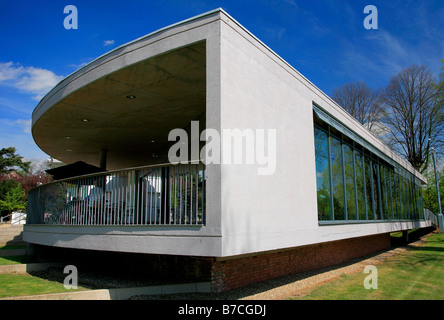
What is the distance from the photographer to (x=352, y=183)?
11.0m

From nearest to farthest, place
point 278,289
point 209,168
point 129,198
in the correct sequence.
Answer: point 209,168 → point 129,198 → point 278,289

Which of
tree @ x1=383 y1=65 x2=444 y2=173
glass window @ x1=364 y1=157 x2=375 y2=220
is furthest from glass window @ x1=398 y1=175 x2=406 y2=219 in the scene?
tree @ x1=383 y1=65 x2=444 y2=173

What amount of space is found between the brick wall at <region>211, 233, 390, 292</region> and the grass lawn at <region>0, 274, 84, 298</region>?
9.82ft

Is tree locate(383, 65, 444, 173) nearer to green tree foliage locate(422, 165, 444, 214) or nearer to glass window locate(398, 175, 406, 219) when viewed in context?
green tree foliage locate(422, 165, 444, 214)

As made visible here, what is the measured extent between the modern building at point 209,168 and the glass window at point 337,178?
3 centimetres

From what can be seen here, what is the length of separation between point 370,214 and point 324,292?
6.57 metres

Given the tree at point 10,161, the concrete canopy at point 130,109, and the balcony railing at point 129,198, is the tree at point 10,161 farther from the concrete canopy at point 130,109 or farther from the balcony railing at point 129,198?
the balcony railing at point 129,198

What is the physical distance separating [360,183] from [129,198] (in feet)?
28.5

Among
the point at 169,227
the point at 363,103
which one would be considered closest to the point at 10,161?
the point at 363,103

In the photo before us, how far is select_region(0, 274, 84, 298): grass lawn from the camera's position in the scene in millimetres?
6213

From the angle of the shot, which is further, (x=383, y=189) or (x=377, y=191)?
(x=383, y=189)

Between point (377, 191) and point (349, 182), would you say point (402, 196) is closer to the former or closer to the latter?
point (377, 191)

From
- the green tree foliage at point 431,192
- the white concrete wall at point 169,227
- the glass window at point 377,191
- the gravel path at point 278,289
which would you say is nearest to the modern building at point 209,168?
the white concrete wall at point 169,227

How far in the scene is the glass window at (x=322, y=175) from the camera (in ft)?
27.5
